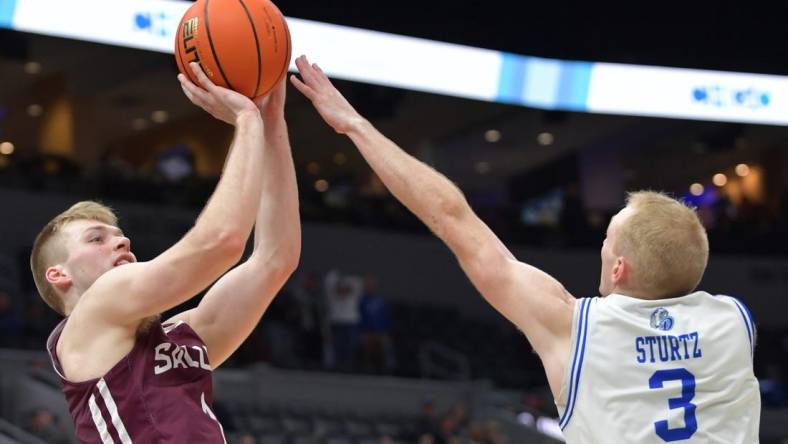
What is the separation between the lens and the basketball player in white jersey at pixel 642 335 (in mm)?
2736

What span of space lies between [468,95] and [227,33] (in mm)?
12465

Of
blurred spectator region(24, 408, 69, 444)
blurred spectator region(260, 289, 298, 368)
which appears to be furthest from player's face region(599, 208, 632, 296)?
blurred spectator region(260, 289, 298, 368)

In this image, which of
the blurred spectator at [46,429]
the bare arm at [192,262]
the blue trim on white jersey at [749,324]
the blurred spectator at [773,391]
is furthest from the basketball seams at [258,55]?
the blurred spectator at [773,391]

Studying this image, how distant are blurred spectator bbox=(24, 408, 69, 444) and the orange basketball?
7.06 metres

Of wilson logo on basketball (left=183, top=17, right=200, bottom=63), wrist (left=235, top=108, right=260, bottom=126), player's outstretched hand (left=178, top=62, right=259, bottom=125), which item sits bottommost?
wrist (left=235, top=108, right=260, bottom=126)

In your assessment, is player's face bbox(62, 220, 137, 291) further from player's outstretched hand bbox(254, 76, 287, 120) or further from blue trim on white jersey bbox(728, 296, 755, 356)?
blue trim on white jersey bbox(728, 296, 755, 356)

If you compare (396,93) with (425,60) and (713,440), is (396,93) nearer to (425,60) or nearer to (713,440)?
(425,60)

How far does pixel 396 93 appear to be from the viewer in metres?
18.4

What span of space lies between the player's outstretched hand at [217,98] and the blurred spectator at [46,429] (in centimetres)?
712

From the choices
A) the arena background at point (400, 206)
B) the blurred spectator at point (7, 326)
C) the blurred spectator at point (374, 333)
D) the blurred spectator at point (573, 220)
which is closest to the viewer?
the blurred spectator at point (7, 326)

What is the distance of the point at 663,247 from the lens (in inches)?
110

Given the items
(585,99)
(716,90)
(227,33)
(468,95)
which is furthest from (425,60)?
(227,33)

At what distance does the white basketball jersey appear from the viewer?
2.72m

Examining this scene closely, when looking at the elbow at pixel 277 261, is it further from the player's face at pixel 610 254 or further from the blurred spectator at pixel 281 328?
the blurred spectator at pixel 281 328
